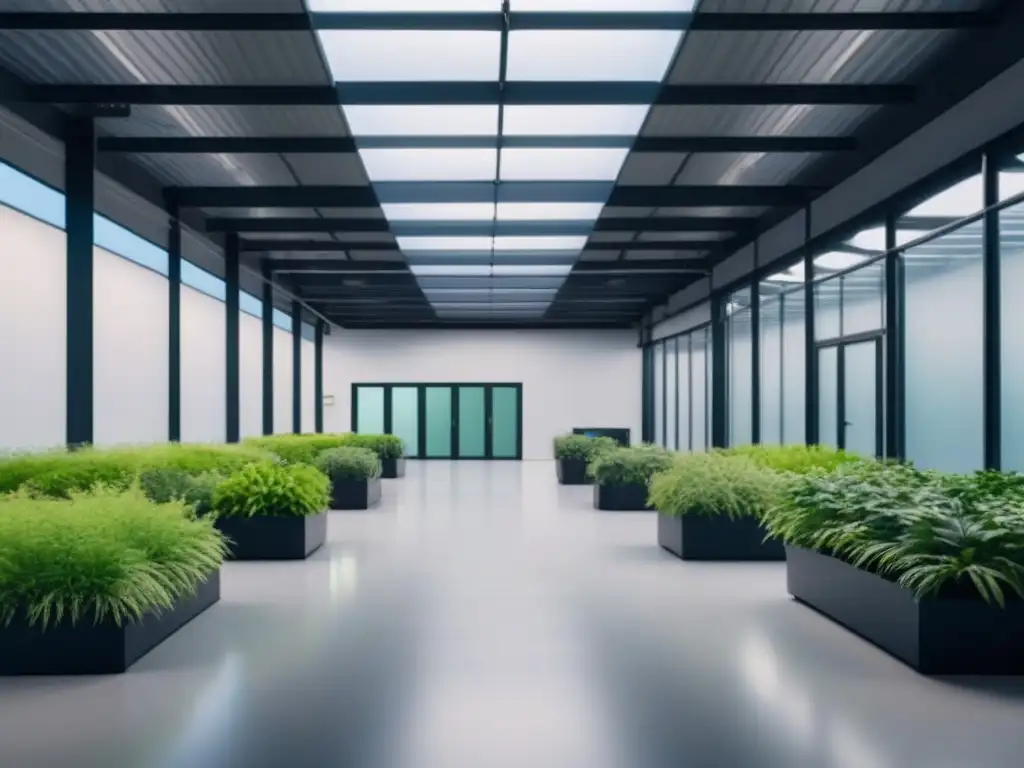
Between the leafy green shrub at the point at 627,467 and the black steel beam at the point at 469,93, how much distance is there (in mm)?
5808

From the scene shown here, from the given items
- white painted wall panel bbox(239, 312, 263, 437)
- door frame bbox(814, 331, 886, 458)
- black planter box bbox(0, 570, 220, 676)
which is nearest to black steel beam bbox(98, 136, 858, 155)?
door frame bbox(814, 331, 886, 458)

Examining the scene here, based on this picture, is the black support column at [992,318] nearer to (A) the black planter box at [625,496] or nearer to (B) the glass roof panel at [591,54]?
(B) the glass roof panel at [591,54]

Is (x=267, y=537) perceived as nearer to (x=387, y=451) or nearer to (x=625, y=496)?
(x=625, y=496)

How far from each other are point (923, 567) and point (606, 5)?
454 cm

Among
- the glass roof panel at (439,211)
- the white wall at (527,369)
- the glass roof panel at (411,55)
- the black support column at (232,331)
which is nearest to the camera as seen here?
the glass roof panel at (411,55)

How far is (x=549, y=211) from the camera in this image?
13508 mm

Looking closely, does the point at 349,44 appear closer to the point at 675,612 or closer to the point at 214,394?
the point at 675,612

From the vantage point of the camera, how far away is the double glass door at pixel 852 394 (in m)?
11.8

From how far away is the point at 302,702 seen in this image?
449 cm

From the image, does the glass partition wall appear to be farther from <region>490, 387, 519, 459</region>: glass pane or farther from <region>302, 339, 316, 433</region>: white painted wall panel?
<region>302, 339, 316, 433</region>: white painted wall panel

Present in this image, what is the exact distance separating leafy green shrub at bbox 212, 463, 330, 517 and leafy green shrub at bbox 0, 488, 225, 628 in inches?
111

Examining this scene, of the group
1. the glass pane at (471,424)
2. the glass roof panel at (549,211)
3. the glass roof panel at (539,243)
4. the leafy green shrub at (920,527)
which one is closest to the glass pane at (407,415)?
the glass pane at (471,424)

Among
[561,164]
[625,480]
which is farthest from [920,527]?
[625,480]

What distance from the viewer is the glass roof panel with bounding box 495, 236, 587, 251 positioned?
15531 millimetres
